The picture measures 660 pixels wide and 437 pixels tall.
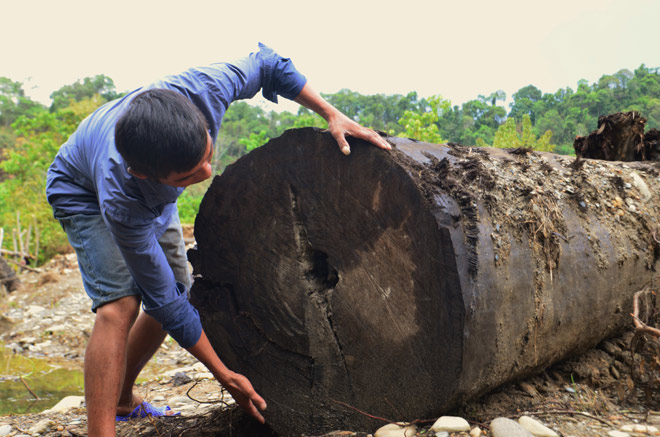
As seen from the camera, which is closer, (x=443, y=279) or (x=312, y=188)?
(x=443, y=279)

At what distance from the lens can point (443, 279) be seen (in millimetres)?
1580

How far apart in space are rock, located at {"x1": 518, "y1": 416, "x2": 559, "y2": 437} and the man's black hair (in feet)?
4.34

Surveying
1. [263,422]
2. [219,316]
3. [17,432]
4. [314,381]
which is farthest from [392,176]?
[17,432]

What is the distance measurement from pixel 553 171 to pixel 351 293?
1041 millimetres

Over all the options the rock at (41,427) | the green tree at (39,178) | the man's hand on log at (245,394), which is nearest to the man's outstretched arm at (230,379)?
the man's hand on log at (245,394)

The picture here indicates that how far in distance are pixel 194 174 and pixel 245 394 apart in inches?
37.9

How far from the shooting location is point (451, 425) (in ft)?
5.37

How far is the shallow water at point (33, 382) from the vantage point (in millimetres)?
3861

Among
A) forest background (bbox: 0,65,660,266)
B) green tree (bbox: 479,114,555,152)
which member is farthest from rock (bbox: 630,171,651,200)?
green tree (bbox: 479,114,555,152)

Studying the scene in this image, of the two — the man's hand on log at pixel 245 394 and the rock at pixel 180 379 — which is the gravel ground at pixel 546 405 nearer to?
the rock at pixel 180 379

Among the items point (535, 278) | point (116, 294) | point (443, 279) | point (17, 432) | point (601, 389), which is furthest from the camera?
point (17, 432)

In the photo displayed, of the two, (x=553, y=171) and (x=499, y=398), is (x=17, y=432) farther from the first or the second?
(x=553, y=171)

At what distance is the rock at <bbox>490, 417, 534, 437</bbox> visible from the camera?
1.57 meters

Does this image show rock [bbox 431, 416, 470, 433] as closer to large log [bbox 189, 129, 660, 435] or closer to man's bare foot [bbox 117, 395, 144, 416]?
large log [bbox 189, 129, 660, 435]
